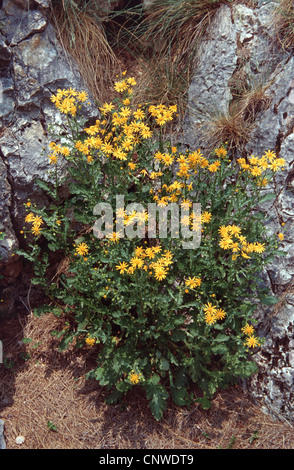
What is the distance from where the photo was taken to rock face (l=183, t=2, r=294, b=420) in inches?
116

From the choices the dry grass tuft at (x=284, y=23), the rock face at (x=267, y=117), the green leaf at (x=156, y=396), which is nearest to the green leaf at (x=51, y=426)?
the green leaf at (x=156, y=396)

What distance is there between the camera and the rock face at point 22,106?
314 centimetres

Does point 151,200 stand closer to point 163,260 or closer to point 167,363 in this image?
point 163,260

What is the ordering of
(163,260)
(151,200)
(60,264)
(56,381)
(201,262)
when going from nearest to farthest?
(163,260), (201,262), (151,200), (56,381), (60,264)

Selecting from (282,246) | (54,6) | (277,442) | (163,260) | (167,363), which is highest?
(54,6)

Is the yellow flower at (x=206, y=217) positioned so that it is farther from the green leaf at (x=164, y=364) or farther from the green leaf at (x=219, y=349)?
the green leaf at (x=164, y=364)

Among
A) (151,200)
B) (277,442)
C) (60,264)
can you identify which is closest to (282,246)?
(151,200)

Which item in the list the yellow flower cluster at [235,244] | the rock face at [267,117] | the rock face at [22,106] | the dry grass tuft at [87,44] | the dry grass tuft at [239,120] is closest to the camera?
the yellow flower cluster at [235,244]

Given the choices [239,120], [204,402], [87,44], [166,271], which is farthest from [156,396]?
[87,44]

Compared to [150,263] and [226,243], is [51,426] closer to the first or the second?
[150,263]

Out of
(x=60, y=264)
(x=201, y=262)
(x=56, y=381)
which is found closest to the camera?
(x=201, y=262)

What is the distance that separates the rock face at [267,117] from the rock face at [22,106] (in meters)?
1.20

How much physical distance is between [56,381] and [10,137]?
1774mm

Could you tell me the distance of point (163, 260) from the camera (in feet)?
8.05
